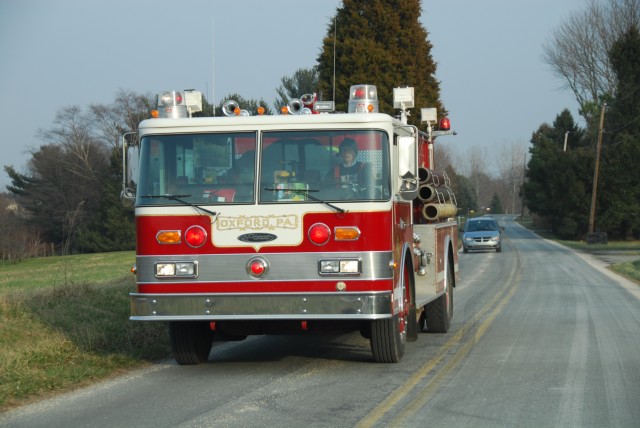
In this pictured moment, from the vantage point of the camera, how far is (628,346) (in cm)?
1214

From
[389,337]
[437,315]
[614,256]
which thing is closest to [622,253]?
[614,256]

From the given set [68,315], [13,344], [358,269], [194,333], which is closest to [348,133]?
[358,269]

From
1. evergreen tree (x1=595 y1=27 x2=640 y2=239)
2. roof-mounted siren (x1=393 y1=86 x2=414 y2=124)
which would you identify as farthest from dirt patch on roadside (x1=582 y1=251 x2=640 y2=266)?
roof-mounted siren (x1=393 y1=86 x2=414 y2=124)

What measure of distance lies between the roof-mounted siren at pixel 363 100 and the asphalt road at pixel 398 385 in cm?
279

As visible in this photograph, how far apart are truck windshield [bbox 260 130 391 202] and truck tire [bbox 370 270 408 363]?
1344 millimetres

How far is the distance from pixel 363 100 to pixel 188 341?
3.27 m

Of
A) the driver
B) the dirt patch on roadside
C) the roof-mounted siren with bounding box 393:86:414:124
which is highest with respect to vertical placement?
the roof-mounted siren with bounding box 393:86:414:124

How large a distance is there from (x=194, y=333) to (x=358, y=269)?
2.39 m

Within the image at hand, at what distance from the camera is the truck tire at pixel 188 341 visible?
35.1 ft

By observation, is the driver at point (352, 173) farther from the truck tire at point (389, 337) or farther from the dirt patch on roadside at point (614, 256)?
the dirt patch on roadside at point (614, 256)

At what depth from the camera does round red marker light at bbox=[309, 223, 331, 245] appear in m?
9.59

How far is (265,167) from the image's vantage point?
9969 mm

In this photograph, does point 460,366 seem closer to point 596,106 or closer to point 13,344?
point 13,344

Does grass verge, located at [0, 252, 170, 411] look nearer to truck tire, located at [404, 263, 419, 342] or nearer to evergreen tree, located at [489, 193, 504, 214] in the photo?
truck tire, located at [404, 263, 419, 342]
